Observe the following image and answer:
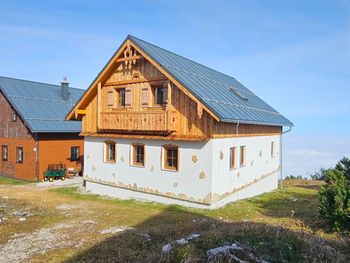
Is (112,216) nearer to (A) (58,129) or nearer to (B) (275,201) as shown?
(B) (275,201)

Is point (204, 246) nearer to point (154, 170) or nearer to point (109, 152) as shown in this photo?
point (154, 170)

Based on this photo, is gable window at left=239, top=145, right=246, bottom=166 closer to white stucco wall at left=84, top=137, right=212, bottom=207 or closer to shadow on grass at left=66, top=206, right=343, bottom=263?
white stucco wall at left=84, top=137, right=212, bottom=207

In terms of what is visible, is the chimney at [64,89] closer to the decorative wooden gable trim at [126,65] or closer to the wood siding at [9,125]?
the wood siding at [9,125]

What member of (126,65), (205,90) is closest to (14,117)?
(126,65)

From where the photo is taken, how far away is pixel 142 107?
59.4ft

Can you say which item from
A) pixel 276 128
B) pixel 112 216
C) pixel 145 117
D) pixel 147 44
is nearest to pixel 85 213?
pixel 112 216

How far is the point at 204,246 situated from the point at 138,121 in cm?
1075

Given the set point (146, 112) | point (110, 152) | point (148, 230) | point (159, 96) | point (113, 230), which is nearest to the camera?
point (148, 230)

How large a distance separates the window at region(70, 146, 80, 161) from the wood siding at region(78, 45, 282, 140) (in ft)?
24.6

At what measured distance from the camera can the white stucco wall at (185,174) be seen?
15.7 meters

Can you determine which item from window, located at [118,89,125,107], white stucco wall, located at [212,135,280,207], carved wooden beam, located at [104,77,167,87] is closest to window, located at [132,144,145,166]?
window, located at [118,89,125,107]

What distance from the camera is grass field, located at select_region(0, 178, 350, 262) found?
7594mm

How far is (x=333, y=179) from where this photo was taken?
41.7 ft

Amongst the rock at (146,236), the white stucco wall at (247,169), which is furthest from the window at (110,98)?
the rock at (146,236)
